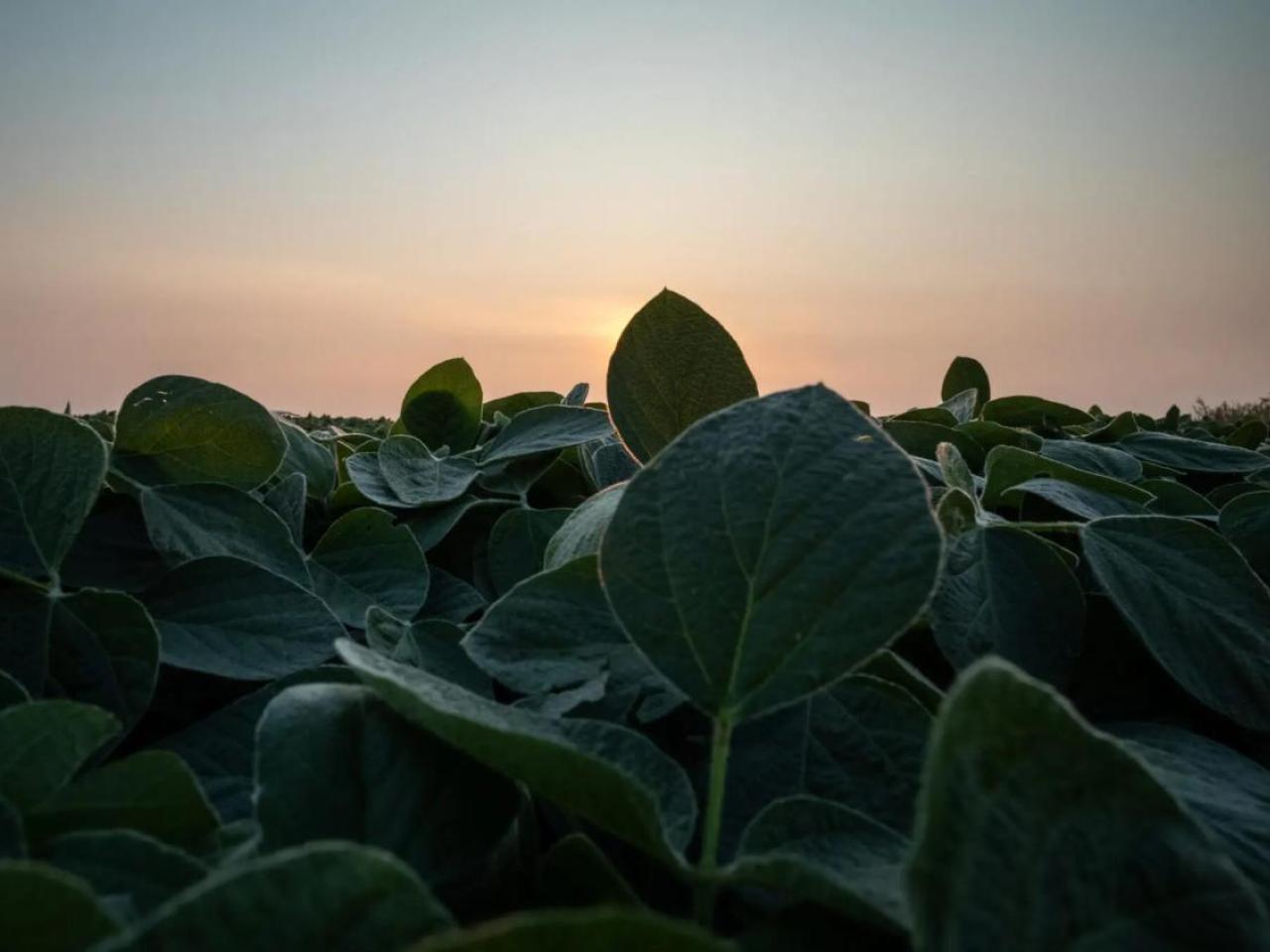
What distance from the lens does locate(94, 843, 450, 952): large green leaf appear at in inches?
11.9

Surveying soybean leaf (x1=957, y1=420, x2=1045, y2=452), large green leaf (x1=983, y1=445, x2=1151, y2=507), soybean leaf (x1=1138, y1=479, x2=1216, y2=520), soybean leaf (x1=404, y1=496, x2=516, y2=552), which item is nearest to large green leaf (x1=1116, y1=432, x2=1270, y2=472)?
soybean leaf (x1=957, y1=420, x2=1045, y2=452)

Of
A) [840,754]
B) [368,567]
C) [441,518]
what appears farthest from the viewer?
[441,518]

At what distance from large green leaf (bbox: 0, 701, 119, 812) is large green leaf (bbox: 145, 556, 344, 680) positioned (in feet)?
0.66

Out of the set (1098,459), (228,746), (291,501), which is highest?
(1098,459)

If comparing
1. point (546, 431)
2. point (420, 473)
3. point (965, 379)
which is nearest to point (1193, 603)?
point (546, 431)

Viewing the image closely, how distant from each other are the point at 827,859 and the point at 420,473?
71 cm

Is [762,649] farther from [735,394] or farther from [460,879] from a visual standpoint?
[735,394]

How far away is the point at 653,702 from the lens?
0.57 meters

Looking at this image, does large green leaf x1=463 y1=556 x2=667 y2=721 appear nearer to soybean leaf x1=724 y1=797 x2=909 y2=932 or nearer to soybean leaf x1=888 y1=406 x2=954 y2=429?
soybean leaf x1=724 y1=797 x2=909 y2=932

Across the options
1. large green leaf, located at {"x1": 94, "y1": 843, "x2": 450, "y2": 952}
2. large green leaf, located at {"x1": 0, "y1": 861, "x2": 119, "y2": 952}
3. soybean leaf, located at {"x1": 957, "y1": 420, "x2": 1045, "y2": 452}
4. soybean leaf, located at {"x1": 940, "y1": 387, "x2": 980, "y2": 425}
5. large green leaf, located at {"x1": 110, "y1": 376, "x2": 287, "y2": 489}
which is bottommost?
large green leaf, located at {"x1": 0, "y1": 861, "x2": 119, "y2": 952}

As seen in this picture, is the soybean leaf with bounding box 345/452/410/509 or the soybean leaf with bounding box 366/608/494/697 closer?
the soybean leaf with bounding box 366/608/494/697

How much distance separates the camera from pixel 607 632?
0.58 metres

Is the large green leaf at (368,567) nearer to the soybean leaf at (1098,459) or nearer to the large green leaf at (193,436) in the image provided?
the large green leaf at (193,436)

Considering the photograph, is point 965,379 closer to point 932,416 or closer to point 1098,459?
point 932,416
